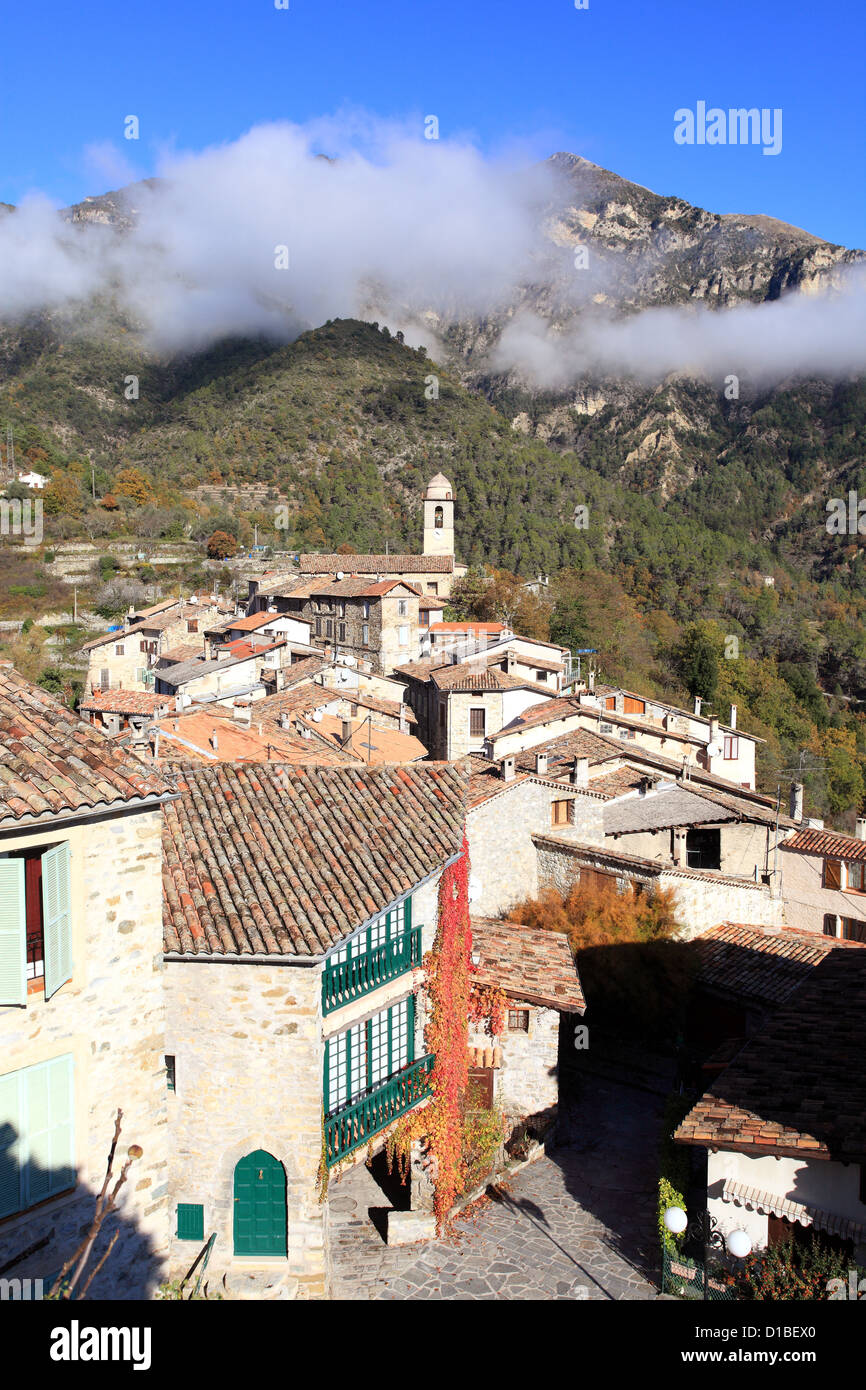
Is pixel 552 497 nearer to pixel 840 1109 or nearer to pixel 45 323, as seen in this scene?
pixel 45 323

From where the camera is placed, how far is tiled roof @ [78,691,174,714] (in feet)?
110

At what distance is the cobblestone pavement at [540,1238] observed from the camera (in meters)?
12.5

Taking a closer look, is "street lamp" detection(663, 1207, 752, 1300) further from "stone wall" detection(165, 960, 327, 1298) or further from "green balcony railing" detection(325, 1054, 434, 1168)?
"stone wall" detection(165, 960, 327, 1298)

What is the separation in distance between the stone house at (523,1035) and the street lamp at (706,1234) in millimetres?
3492

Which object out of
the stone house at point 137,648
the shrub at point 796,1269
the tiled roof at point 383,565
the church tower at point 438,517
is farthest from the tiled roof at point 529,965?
the church tower at point 438,517

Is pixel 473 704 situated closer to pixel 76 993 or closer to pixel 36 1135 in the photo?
pixel 76 993

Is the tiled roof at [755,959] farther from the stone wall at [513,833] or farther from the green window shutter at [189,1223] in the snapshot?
the green window shutter at [189,1223]

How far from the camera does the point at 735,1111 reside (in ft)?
38.8

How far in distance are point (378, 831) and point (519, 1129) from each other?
6.70m

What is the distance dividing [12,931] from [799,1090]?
9.48 m

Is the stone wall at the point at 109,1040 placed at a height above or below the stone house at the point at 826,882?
above

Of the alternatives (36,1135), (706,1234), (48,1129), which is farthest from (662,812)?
(36,1135)

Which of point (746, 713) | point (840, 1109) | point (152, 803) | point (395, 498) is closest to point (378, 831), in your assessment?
point (152, 803)

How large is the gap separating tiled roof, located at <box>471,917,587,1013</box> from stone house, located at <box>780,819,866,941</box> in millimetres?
9678
